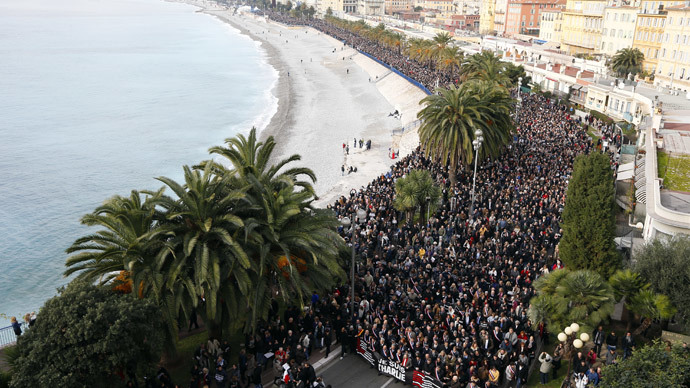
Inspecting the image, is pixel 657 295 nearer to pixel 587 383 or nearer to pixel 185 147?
pixel 587 383

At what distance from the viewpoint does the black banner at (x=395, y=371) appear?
49.6 ft

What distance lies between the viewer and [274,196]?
1858cm

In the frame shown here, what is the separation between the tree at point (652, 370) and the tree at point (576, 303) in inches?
108

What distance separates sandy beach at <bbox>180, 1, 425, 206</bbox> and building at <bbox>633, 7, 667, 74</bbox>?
27260 mm

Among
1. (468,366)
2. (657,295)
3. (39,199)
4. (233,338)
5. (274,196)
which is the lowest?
(39,199)

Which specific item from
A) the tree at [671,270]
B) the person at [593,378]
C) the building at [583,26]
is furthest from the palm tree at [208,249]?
the building at [583,26]

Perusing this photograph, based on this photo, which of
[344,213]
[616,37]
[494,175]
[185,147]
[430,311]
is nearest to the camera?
[430,311]

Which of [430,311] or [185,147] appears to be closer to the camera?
[430,311]

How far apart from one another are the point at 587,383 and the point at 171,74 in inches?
3830

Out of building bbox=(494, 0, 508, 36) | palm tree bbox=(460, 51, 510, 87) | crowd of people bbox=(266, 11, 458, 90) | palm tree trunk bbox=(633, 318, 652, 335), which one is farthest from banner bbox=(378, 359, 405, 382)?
building bbox=(494, 0, 508, 36)

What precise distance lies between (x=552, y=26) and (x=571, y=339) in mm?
92362

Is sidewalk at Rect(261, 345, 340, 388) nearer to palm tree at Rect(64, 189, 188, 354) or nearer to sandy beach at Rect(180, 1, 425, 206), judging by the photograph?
palm tree at Rect(64, 189, 188, 354)

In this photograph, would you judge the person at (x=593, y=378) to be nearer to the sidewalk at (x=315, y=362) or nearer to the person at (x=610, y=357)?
the person at (x=610, y=357)

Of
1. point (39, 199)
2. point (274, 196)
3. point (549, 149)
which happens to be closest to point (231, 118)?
point (39, 199)
